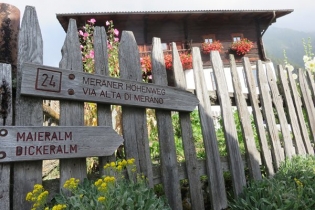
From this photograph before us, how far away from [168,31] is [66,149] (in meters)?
13.9

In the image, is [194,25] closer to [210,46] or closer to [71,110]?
[210,46]

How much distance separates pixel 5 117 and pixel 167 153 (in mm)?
1246

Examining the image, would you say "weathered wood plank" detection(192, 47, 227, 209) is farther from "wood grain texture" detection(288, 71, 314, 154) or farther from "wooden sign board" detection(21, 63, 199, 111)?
"wood grain texture" detection(288, 71, 314, 154)

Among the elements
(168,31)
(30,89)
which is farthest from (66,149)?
(168,31)

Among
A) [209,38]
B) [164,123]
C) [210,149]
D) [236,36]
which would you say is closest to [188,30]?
[209,38]

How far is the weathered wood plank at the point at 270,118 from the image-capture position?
297 cm

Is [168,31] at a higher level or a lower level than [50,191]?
higher

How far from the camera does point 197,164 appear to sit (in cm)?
238

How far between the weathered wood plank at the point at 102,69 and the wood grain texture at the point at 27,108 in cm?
41

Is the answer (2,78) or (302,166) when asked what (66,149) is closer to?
(2,78)

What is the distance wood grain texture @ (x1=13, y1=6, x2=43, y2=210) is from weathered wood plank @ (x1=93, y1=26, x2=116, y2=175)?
0.41m

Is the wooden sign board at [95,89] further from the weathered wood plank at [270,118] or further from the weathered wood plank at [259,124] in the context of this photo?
the weathered wood plank at [270,118]

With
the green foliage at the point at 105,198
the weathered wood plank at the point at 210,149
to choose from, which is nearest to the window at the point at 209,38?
the weathered wood plank at the point at 210,149

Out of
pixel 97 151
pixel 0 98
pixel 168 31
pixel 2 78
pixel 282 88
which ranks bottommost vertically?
pixel 97 151
